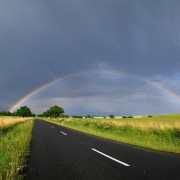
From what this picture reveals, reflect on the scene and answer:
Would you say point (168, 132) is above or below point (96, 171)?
above

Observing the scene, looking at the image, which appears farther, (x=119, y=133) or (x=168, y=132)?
(x=119, y=133)

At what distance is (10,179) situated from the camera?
17.7ft

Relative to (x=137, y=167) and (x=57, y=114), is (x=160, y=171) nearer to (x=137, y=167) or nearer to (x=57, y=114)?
(x=137, y=167)

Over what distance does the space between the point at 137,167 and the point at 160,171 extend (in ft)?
2.55

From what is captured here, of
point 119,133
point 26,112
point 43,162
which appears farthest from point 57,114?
point 43,162

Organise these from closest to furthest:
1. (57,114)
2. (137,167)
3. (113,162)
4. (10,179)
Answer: (10,179) < (137,167) < (113,162) < (57,114)

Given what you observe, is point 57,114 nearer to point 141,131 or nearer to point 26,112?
point 26,112

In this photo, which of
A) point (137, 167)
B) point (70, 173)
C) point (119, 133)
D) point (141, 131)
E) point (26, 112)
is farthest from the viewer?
point (26, 112)

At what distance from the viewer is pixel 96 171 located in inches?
264

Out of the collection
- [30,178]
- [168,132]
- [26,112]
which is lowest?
[30,178]

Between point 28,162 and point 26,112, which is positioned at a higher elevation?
point 26,112

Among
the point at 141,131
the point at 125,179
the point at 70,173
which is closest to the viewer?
the point at 125,179

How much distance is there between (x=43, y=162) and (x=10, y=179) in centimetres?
292

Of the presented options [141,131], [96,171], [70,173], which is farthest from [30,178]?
[141,131]
